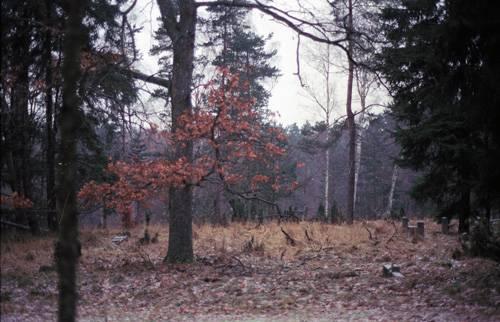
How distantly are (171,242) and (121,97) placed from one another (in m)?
3.70

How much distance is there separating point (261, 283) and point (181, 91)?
15.8 feet

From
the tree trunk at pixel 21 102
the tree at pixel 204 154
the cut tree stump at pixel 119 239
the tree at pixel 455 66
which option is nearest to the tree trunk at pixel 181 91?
the tree at pixel 204 154

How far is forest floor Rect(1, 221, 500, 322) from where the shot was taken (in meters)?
7.47

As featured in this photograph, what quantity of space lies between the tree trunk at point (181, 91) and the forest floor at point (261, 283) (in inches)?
22.6

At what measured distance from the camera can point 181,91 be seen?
1191cm

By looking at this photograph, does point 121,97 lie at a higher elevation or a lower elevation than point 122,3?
lower

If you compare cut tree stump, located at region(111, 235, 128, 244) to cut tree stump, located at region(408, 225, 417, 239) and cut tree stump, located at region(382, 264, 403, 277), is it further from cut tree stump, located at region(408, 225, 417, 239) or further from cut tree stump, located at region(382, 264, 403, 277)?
cut tree stump, located at region(408, 225, 417, 239)

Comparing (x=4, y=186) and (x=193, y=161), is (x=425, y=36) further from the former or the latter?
(x=4, y=186)

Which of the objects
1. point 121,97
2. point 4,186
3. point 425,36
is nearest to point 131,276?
point 121,97

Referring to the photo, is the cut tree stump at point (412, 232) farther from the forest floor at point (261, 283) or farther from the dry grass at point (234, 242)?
the forest floor at point (261, 283)

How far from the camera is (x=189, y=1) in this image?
1196 cm

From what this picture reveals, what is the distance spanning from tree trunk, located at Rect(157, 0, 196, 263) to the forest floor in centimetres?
57

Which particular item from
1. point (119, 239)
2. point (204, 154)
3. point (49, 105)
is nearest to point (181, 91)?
point (204, 154)

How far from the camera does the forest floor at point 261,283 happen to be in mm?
7473
